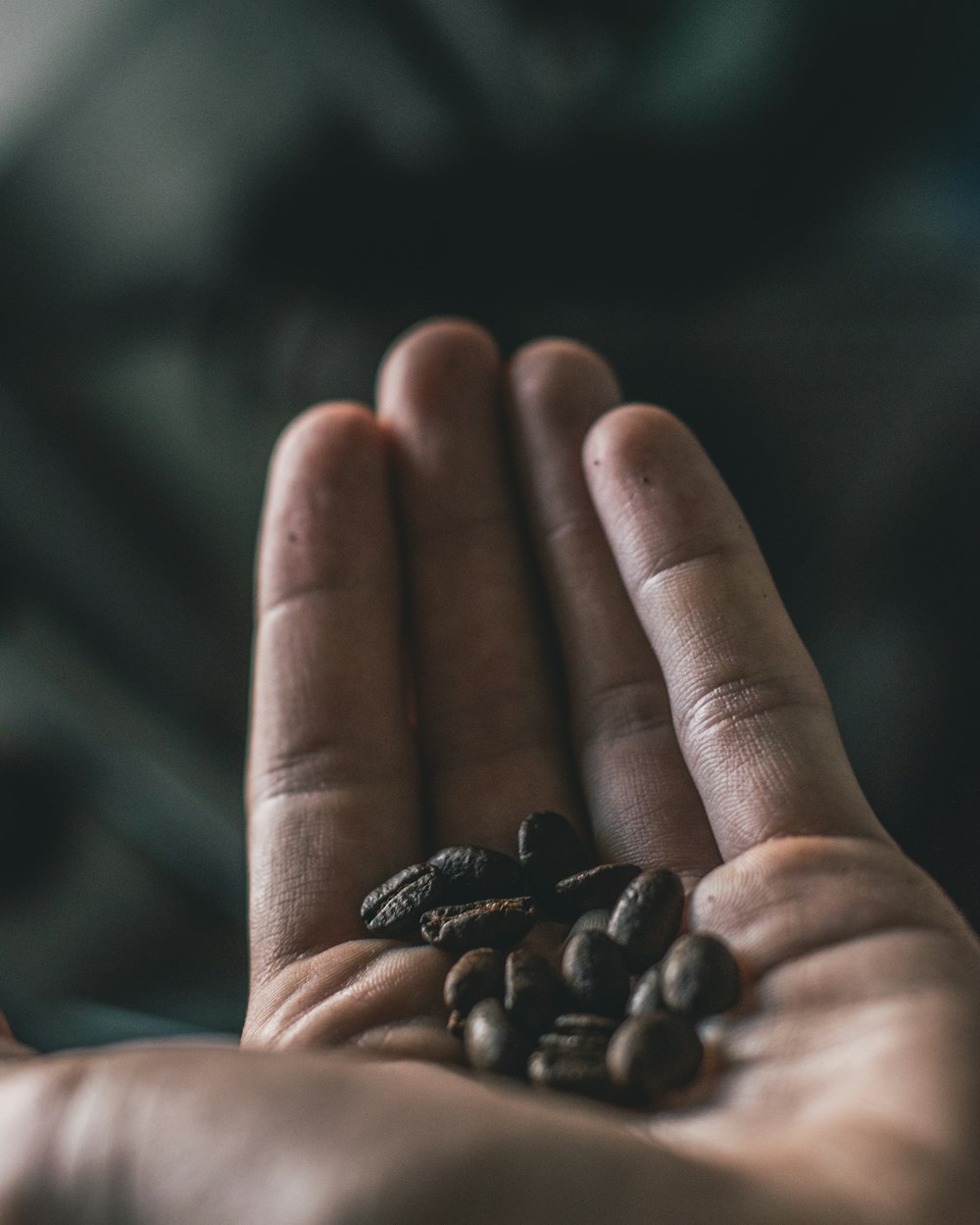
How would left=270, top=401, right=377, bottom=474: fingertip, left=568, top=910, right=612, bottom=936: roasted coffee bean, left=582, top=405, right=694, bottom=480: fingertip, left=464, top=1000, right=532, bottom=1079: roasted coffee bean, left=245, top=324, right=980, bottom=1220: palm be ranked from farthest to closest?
left=270, top=401, right=377, bottom=474: fingertip → left=582, top=405, right=694, bottom=480: fingertip → left=568, top=910, right=612, bottom=936: roasted coffee bean → left=464, top=1000, right=532, bottom=1079: roasted coffee bean → left=245, top=324, right=980, bottom=1220: palm

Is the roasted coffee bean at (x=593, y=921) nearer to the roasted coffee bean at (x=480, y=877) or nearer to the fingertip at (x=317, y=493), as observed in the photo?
the roasted coffee bean at (x=480, y=877)

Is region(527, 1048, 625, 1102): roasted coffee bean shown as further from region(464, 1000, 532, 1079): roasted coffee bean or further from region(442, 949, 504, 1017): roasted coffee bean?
region(442, 949, 504, 1017): roasted coffee bean

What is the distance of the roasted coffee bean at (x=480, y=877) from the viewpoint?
1.85 metres

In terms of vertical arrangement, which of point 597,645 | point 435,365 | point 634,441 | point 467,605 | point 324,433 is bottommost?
point 597,645

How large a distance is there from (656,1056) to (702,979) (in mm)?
119

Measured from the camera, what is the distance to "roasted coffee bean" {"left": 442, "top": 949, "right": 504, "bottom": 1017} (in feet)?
5.24

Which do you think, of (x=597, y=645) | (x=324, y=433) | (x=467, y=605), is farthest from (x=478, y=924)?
(x=324, y=433)

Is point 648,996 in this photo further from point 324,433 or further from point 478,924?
point 324,433

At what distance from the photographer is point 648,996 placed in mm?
1525

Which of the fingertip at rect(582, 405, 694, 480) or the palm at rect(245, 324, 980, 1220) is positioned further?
the fingertip at rect(582, 405, 694, 480)

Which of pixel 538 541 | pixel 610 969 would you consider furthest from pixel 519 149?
pixel 610 969

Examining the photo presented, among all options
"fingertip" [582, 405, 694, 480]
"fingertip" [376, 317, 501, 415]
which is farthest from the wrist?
"fingertip" [376, 317, 501, 415]

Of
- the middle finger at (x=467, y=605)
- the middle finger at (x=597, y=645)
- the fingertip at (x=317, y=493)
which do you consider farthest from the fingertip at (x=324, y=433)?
the middle finger at (x=597, y=645)

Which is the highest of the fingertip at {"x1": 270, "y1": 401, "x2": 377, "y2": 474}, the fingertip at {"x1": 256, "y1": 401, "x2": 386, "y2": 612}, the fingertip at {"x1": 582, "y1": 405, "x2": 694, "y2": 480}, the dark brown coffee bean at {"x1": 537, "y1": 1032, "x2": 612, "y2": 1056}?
the fingertip at {"x1": 270, "y1": 401, "x2": 377, "y2": 474}
